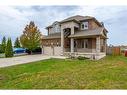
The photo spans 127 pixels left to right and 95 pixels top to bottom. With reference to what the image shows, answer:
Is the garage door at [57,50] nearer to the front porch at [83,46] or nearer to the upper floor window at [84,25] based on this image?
the front porch at [83,46]

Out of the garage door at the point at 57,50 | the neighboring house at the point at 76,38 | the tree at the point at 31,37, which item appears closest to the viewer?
the neighboring house at the point at 76,38

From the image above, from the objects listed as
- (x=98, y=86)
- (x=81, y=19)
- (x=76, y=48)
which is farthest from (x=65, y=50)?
(x=98, y=86)

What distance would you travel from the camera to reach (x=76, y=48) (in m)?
25.2

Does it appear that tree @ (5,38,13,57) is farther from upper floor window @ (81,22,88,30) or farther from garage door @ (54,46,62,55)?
upper floor window @ (81,22,88,30)

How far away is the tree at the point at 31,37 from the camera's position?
29516 millimetres

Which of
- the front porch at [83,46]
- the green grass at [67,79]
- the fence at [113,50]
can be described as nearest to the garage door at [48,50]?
the front porch at [83,46]

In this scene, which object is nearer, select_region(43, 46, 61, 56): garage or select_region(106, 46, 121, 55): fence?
select_region(43, 46, 61, 56): garage

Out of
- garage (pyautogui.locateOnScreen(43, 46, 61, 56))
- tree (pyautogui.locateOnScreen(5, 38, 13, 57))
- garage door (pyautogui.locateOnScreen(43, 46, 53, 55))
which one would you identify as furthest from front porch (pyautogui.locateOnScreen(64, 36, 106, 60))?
tree (pyautogui.locateOnScreen(5, 38, 13, 57))

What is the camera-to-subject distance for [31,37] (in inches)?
1170

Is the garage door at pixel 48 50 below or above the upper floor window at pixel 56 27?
below

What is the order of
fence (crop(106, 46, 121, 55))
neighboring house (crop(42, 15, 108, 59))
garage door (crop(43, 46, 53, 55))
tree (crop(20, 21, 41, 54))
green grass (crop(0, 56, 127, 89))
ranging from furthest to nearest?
1. tree (crop(20, 21, 41, 54))
2. fence (crop(106, 46, 121, 55))
3. garage door (crop(43, 46, 53, 55))
4. neighboring house (crop(42, 15, 108, 59))
5. green grass (crop(0, 56, 127, 89))

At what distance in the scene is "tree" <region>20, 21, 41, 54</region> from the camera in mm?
29516

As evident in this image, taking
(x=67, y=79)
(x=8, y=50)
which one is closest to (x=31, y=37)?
(x=8, y=50)
